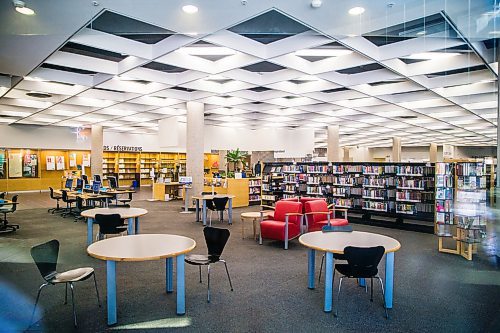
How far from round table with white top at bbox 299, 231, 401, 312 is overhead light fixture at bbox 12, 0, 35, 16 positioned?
4.87 m

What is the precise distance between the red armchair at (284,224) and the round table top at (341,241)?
2.23 m

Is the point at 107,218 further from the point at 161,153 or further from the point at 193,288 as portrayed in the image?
the point at 161,153

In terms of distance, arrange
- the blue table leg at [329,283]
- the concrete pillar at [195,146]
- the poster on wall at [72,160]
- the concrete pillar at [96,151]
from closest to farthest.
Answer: the blue table leg at [329,283], the concrete pillar at [195,146], the concrete pillar at [96,151], the poster on wall at [72,160]

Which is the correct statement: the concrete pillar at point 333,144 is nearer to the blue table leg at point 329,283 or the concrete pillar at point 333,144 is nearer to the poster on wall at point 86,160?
the blue table leg at point 329,283

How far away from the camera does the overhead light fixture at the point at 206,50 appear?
721 cm

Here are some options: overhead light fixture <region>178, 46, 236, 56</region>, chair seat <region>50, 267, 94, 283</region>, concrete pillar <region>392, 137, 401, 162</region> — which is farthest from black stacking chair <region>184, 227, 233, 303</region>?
concrete pillar <region>392, 137, 401, 162</region>

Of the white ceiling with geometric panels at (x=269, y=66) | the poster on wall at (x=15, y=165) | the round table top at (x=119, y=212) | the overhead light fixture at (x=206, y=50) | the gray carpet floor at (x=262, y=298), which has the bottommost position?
the gray carpet floor at (x=262, y=298)

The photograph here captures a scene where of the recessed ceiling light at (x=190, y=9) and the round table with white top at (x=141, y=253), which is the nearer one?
the round table with white top at (x=141, y=253)

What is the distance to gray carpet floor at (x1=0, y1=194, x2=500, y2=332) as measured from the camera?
12.3 feet

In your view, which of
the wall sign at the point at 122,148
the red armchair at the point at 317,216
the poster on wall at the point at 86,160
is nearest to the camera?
the red armchair at the point at 317,216

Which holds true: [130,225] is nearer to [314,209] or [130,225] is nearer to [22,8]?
[22,8]

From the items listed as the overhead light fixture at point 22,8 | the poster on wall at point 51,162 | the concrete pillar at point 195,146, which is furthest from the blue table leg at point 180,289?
the poster on wall at point 51,162

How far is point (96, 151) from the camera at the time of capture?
17.8 metres

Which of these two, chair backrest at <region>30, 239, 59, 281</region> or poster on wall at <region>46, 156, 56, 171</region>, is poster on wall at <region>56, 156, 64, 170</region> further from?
chair backrest at <region>30, 239, 59, 281</region>
